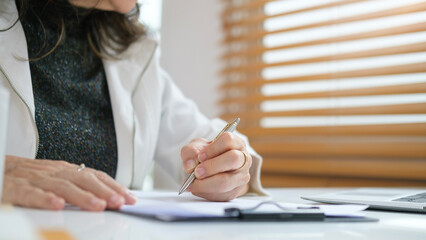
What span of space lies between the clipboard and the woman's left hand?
20 centimetres

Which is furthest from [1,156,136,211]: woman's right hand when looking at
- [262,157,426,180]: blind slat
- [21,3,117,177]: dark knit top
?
[262,157,426,180]: blind slat

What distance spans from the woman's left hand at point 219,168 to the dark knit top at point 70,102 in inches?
15.4

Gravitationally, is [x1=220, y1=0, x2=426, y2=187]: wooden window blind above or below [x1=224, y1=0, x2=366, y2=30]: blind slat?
below

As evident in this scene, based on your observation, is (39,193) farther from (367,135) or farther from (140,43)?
(367,135)

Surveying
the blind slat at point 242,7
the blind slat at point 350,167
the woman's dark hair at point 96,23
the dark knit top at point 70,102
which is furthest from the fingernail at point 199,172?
the blind slat at point 242,7

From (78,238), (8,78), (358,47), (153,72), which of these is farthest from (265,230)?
(358,47)

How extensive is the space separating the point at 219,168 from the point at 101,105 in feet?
1.77

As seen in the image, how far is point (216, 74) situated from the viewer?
198 centimetres

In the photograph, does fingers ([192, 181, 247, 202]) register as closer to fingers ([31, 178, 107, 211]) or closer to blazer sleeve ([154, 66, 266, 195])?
fingers ([31, 178, 107, 211])

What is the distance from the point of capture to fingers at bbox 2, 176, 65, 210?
0.54 metres

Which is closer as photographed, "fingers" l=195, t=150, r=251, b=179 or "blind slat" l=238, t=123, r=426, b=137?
"fingers" l=195, t=150, r=251, b=179

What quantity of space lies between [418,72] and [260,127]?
66 centimetres

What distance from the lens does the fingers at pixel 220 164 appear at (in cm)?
75

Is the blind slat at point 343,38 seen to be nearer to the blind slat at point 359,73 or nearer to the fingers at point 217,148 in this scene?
the blind slat at point 359,73
